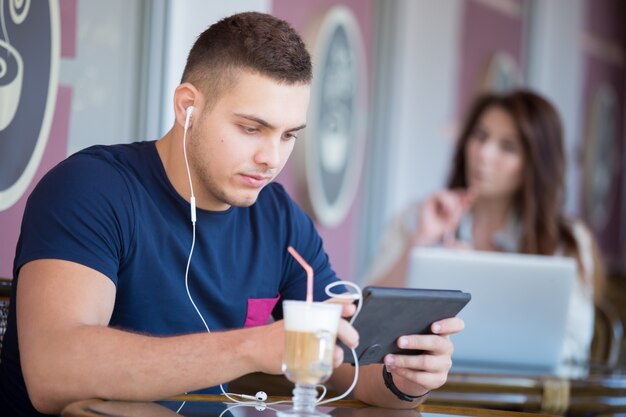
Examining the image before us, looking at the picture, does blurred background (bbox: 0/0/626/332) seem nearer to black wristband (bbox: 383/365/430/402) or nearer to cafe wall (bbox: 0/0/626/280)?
cafe wall (bbox: 0/0/626/280)

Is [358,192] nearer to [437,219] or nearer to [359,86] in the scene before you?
[359,86]

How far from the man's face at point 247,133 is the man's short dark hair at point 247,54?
0.06 ft

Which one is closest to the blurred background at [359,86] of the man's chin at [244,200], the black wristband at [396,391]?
the man's chin at [244,200]

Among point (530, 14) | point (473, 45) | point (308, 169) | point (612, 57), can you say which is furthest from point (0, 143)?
point (612, 57)

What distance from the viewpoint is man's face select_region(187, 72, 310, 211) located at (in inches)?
68.4

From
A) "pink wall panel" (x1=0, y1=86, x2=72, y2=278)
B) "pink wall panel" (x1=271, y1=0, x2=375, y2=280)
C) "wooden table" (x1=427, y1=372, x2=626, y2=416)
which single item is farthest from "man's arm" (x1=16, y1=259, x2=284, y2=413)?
"pink wall panel" (x1=271, y1=0, x2=375, y2=280)

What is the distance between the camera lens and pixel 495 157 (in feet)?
12.8

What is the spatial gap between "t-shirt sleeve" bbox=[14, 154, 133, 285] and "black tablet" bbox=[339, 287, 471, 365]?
1.38 ft

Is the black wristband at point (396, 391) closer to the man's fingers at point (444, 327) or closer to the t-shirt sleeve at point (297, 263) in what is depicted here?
the man's fingers at point (444, 327)

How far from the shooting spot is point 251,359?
4.78 feet

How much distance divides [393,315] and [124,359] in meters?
0.40

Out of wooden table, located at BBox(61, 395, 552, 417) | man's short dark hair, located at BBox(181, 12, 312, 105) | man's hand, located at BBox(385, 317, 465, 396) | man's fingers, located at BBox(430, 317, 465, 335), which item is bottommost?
wooden table, located at BBox(61, 395, 552, 417)

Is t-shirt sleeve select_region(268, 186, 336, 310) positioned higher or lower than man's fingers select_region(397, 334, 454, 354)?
higher

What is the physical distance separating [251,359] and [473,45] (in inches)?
176
